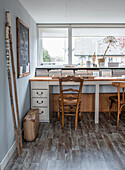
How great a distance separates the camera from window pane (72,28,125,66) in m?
4.96

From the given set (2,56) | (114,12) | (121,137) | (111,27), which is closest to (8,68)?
(2,56)

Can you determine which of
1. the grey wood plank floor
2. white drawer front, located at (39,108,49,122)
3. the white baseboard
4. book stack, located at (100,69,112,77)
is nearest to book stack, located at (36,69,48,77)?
white drawer front, located at (39,108,49,122)

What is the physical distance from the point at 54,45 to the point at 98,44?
3.53 feet

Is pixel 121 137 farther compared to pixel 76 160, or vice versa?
pixel 121 137

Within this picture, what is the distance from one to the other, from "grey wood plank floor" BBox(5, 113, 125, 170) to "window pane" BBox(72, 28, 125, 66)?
1754 mm

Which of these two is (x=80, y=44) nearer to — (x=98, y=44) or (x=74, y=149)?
(x=98, y=44)

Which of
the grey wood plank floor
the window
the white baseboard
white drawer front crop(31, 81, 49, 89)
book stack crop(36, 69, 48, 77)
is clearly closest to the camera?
the white baseboard

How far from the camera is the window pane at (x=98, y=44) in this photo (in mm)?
4957

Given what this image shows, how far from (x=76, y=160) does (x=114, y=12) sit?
2692 millimetres

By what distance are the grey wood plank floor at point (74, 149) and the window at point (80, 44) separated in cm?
173

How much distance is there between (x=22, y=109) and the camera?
3.44 metres

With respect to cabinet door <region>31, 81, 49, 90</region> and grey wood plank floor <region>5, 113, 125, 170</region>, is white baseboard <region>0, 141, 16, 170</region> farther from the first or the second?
cabinet door <region>31, 81, 49, 90</region>

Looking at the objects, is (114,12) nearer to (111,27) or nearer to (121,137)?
(111,27)

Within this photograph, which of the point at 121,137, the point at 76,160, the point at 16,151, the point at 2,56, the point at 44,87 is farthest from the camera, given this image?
the point at 44,87
